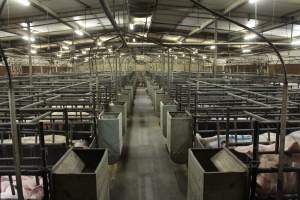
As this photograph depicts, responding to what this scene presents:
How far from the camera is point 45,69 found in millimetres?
25406

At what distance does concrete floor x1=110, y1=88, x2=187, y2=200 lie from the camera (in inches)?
172

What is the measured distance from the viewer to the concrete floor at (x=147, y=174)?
172 inches

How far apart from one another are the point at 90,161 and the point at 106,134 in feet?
6.15

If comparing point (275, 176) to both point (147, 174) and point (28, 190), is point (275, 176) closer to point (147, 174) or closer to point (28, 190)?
point (28, 190)

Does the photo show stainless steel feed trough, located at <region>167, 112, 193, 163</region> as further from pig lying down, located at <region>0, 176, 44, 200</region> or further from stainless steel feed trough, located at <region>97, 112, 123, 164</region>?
pig lying down, located at <region>0, 176, 44, 200</region>

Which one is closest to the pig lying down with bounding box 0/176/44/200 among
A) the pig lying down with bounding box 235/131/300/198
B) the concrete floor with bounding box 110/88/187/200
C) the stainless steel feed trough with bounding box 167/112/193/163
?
the concrete floor with bounding box 110/88/187/200

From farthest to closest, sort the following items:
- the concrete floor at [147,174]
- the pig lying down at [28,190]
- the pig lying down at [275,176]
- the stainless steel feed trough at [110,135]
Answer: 1. the stainless steel feed trough at [110,135]
2. the concrete floor at [147,174]
3. the pig lying down at [275,176]
4. the pig lying down at [28,190]

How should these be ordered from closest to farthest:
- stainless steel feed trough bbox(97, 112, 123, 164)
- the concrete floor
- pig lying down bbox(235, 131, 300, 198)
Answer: pig lying down bbox(235, 131, 300, 198)
the concrete floor
stainless steel feed trough bbox(97, 112, 123, 164)

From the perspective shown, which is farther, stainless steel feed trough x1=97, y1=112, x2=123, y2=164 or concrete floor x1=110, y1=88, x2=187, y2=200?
stainless steel feed trough x1=97, y1=112, x2=123, y2=164

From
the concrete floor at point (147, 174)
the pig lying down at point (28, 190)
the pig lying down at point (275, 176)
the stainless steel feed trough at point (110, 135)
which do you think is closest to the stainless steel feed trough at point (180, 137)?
the concrete floor at point (147, 174)

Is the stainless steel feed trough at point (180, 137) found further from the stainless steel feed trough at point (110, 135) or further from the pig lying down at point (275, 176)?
the pig lying down at point (275, 176)

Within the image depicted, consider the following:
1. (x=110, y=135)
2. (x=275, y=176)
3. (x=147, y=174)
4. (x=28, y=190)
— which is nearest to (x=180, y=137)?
(x=147, y=174)

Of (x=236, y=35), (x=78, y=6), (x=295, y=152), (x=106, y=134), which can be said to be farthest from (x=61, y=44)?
(x=295, y=152)

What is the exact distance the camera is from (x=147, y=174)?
513 centimetres
